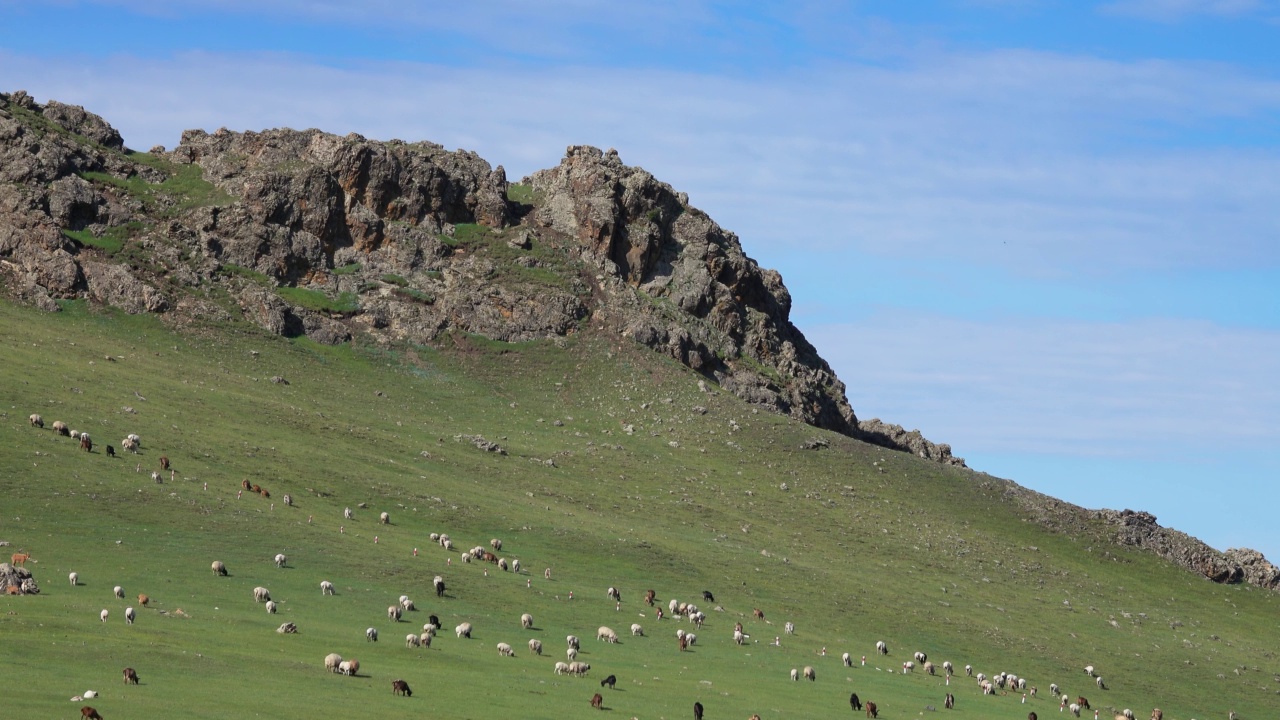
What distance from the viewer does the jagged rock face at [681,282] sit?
479 feet

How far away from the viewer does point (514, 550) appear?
283 ft

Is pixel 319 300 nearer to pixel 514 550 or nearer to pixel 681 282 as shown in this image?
pixel 681 282

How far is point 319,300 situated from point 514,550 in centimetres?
5967

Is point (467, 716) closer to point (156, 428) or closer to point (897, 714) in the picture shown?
point (897, 714)

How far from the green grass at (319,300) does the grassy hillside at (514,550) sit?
6.08 m

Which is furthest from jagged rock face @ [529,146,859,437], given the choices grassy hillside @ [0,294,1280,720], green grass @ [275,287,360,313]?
green grass @ [275,287,360,313]

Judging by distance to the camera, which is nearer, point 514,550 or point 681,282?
point 514,550

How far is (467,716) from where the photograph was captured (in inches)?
1861

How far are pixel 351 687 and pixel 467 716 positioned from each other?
4831mm

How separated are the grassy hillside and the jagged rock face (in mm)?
7803

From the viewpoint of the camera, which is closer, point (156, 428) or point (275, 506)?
point (275, 506)

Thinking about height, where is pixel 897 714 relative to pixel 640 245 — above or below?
below

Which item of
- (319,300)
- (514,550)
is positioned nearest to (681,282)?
(319,300)

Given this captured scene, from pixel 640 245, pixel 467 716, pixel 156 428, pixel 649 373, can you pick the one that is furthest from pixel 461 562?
pixel 640 245
